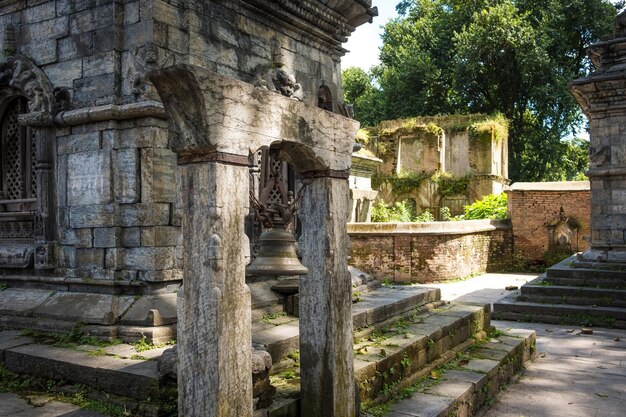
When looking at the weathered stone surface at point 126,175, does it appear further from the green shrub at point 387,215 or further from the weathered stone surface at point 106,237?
the green shrub at point 387,215

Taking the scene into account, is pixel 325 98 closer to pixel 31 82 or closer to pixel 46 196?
pixel 31 82

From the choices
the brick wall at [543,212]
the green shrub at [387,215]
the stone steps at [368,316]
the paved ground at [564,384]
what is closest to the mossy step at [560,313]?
the paved ground at [564,384]

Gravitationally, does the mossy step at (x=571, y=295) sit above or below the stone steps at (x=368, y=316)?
below

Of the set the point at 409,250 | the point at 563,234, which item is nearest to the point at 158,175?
the point at 409,250

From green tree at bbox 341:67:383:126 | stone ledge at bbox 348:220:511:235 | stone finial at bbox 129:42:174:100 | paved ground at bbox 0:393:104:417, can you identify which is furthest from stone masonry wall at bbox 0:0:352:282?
green tree at bbox 341:67:383:126

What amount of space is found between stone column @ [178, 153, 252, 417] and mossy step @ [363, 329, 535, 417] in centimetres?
169

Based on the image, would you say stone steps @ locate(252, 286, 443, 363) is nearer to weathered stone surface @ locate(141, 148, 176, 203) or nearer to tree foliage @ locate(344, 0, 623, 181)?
weathered stone surface @ locate(141, 148, 176, 203)

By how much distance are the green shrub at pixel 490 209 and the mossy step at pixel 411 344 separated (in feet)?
44.1

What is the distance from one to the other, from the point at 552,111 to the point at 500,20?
5.69m

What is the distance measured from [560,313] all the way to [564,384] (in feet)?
13.3

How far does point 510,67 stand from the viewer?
95.0 ft

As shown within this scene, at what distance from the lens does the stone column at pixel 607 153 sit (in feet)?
35.7

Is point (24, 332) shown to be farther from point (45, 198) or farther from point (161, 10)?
point (161, 10)

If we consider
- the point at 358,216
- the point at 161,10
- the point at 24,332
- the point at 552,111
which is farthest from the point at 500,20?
the point at 24,332
